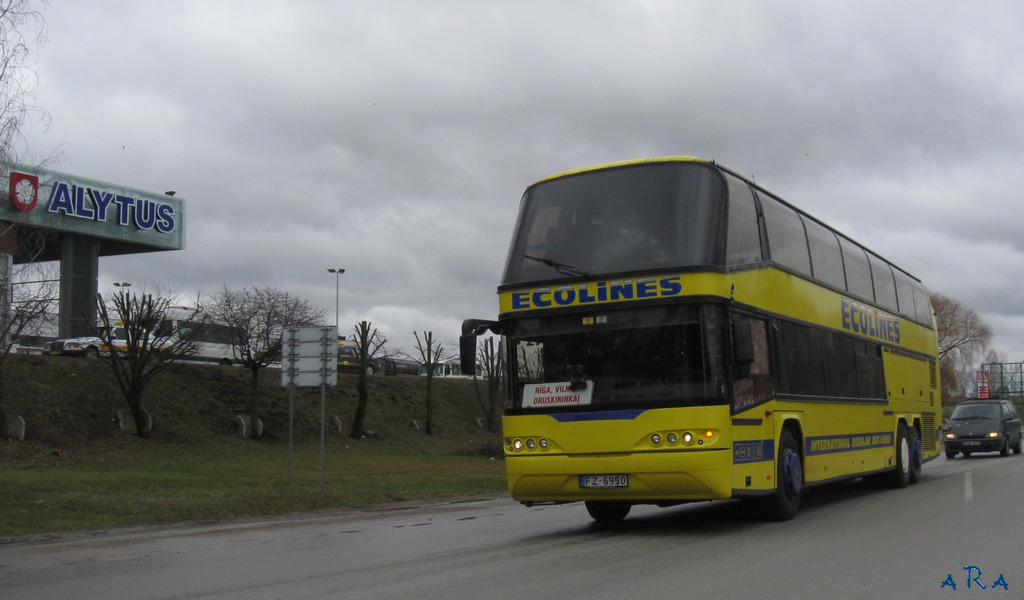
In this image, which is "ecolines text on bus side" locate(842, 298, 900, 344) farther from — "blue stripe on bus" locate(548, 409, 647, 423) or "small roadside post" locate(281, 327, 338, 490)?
"small roadside post" locate(281, 327, 338, 490)

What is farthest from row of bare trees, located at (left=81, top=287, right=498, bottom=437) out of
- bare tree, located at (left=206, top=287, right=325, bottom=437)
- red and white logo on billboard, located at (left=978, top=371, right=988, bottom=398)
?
red and white logo on billboard, located at (left=978, top=371, right=988, bottom=398)

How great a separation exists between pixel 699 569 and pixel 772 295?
5135 millimetres

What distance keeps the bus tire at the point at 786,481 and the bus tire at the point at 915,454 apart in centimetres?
769

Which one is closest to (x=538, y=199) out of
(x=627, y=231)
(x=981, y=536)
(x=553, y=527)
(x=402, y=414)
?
(x=627, y=231)

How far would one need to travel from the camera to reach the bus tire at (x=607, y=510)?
12.7m

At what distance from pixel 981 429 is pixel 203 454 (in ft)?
84.4

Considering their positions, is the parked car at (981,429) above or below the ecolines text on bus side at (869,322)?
below

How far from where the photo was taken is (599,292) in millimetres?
11172

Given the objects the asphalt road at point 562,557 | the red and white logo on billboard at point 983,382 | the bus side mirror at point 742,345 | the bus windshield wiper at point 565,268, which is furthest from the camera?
the red and white logo on billboard at point 983,382

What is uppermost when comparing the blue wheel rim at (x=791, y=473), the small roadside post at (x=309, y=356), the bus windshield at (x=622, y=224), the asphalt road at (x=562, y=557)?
the bus windshield at (x=622, y=224)

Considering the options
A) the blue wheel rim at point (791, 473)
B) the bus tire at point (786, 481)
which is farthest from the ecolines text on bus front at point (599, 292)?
the blue wheel rim at point (791, 473)

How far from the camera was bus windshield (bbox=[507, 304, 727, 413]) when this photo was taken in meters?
10.8

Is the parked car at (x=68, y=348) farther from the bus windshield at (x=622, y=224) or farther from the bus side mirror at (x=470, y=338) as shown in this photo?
the bus windshield at (x=622, y=224)

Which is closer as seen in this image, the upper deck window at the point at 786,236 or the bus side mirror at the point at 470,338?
the bus side mirror at the point at 470,338
